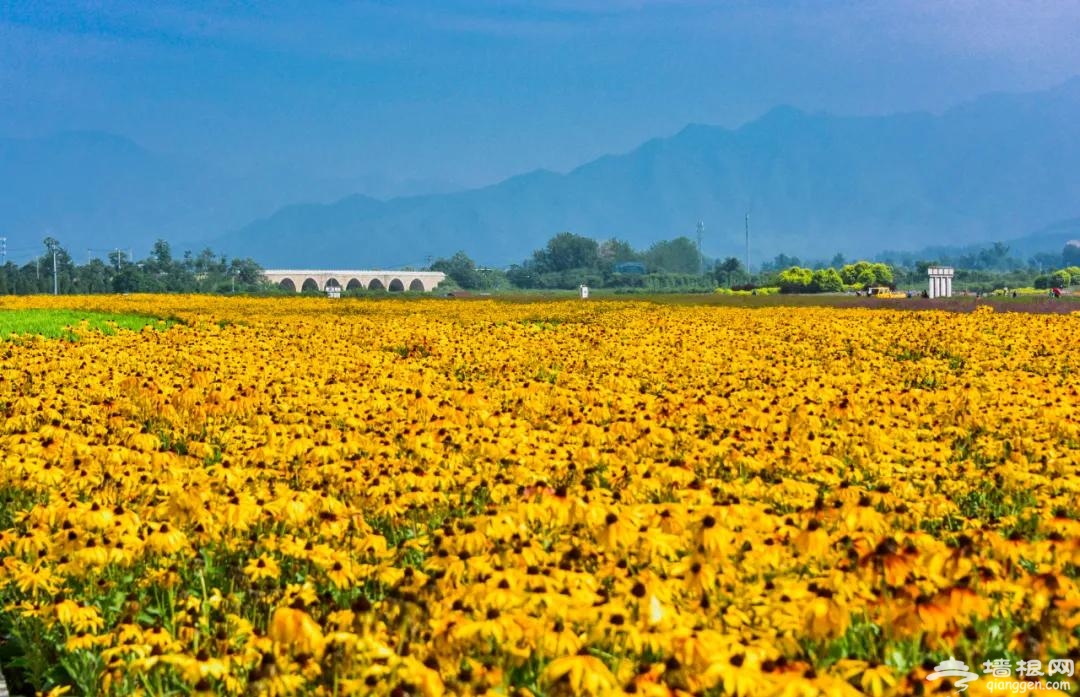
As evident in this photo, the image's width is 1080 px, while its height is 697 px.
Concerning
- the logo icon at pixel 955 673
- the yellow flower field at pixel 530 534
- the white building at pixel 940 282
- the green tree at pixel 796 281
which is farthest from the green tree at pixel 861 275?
the logo icon at pixel 955 673

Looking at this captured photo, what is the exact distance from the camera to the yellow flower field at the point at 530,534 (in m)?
5.37

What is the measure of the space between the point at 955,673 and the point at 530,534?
10.3ft

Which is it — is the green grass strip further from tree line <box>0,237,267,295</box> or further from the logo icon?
tree line <box>0,237,267,295</box>

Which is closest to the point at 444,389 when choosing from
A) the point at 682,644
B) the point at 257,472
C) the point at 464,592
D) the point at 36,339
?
the point at 257,472

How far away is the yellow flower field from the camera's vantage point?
5.37 m

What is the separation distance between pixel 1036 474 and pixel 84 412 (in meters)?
9.86

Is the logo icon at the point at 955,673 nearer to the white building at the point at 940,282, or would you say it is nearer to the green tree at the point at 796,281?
the white building at the point at 940,282

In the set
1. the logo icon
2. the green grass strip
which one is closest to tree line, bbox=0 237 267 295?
the green grass strip

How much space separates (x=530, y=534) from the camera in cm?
739

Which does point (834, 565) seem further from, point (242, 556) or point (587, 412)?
point (587, 412)

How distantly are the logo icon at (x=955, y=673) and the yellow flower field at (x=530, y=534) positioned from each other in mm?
108

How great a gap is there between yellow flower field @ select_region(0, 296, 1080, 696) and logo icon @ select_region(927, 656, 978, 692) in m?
0.11

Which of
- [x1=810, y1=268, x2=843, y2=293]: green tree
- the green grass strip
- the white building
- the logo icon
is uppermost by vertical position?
[x1=810, y1=268, x2=843, y2=293]: green tree

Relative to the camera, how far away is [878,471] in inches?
384
